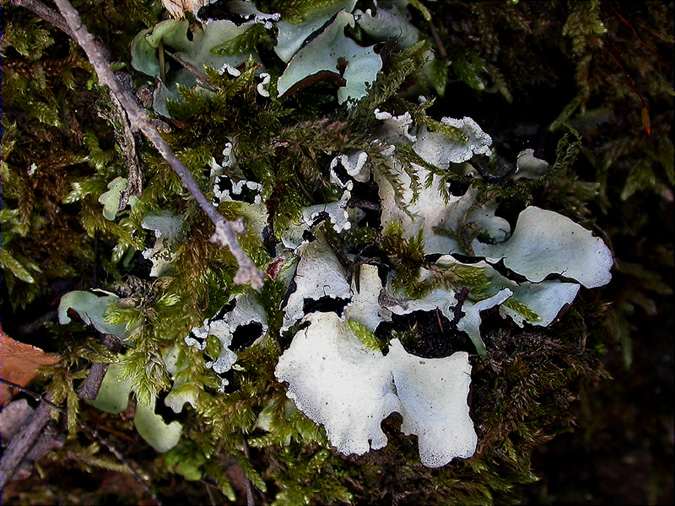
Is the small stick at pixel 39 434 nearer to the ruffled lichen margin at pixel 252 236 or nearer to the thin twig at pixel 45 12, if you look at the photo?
the ruffled lichen margin at pixel 252 236

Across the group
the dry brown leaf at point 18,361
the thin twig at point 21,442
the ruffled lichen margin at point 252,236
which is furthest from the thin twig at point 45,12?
the thin twig at point 21,442

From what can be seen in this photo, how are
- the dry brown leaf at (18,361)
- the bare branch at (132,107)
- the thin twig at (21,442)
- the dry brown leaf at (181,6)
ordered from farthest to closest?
1. the thin twig at (21,442)
2. the dry brown leaf at (18,361)
3. the dry brown leaf at (181,6)
4. the bare branch at (132,107)

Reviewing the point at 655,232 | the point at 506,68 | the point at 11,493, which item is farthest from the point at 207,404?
the point at 655,232

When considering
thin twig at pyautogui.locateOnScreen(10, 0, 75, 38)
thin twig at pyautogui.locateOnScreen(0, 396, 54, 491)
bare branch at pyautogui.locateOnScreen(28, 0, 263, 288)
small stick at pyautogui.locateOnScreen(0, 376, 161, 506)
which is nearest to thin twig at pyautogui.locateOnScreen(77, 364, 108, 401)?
small stick at pyautogui.locateOnScreen(0, 376, 161, 506)

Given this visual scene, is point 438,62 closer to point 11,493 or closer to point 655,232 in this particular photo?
point 655,232

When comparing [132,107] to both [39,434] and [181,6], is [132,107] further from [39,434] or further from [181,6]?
[39,434]
